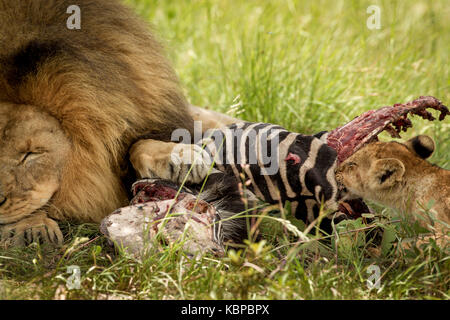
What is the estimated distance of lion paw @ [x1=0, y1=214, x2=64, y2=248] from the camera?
2402 mm

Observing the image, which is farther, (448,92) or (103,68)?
(448,92)

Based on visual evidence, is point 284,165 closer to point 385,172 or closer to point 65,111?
point 385,172

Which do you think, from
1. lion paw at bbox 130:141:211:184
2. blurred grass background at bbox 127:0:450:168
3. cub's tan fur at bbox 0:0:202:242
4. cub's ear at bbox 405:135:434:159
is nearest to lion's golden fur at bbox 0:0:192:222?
cub's tan fur at bbox 0:0:202:242

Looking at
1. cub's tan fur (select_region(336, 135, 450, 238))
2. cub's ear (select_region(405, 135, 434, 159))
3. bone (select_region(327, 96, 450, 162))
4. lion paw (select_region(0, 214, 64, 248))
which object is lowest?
lion paw (select_region(0, 214, 64, 248))

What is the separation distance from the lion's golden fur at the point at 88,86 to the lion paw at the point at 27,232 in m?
0.07

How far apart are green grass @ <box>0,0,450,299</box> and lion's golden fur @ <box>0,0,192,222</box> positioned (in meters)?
0.23

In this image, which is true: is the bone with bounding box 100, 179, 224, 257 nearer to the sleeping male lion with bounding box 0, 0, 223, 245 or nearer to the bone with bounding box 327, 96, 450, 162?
the sleeping male lion with bounding box 0, 0, 223, 245

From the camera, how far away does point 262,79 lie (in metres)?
4.02

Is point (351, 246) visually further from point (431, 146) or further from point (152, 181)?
point (152, 181)

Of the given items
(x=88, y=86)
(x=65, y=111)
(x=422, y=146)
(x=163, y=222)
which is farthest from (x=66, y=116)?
(x=422, y=146)

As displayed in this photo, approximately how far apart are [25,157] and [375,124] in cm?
143
